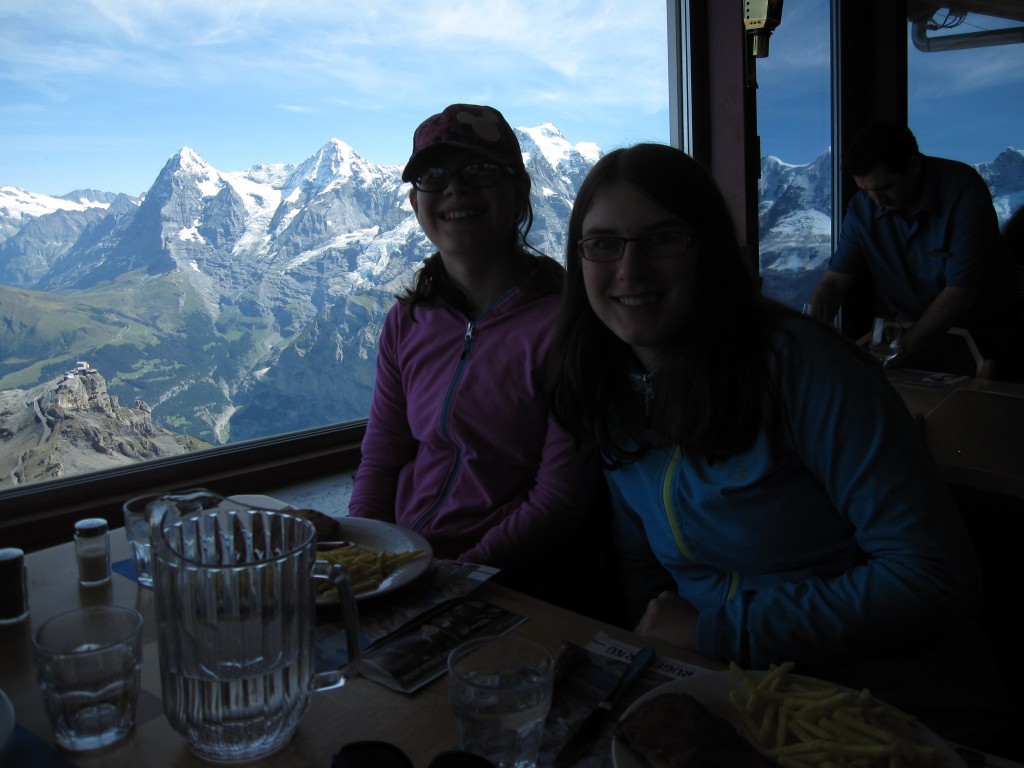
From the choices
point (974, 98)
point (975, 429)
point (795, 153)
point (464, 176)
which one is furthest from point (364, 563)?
point (974, 98)

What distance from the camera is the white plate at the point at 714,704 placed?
732 millimetres

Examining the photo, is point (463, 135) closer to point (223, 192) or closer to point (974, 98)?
point (223, 192)

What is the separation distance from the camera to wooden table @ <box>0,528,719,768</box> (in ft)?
2.57

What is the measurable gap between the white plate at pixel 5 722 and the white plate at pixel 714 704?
0.56 m

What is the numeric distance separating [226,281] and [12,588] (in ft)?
5.57

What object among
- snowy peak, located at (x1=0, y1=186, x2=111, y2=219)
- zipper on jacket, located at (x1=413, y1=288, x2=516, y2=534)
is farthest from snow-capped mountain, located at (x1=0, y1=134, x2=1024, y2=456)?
zipper on jacket, located at (x1=413, y1=288, x2=516, y2=534)

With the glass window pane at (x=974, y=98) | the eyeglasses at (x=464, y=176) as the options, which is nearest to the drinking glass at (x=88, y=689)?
the eyeglasses at (x=464, y=176)

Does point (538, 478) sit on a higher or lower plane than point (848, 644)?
higher

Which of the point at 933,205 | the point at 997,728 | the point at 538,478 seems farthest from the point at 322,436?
the point at 933,205

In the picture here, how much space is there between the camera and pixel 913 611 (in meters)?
1.01

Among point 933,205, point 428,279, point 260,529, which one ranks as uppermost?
point 933,205

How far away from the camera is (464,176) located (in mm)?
1646

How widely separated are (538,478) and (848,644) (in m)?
0.66

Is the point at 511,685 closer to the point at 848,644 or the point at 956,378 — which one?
the point at 848,644
